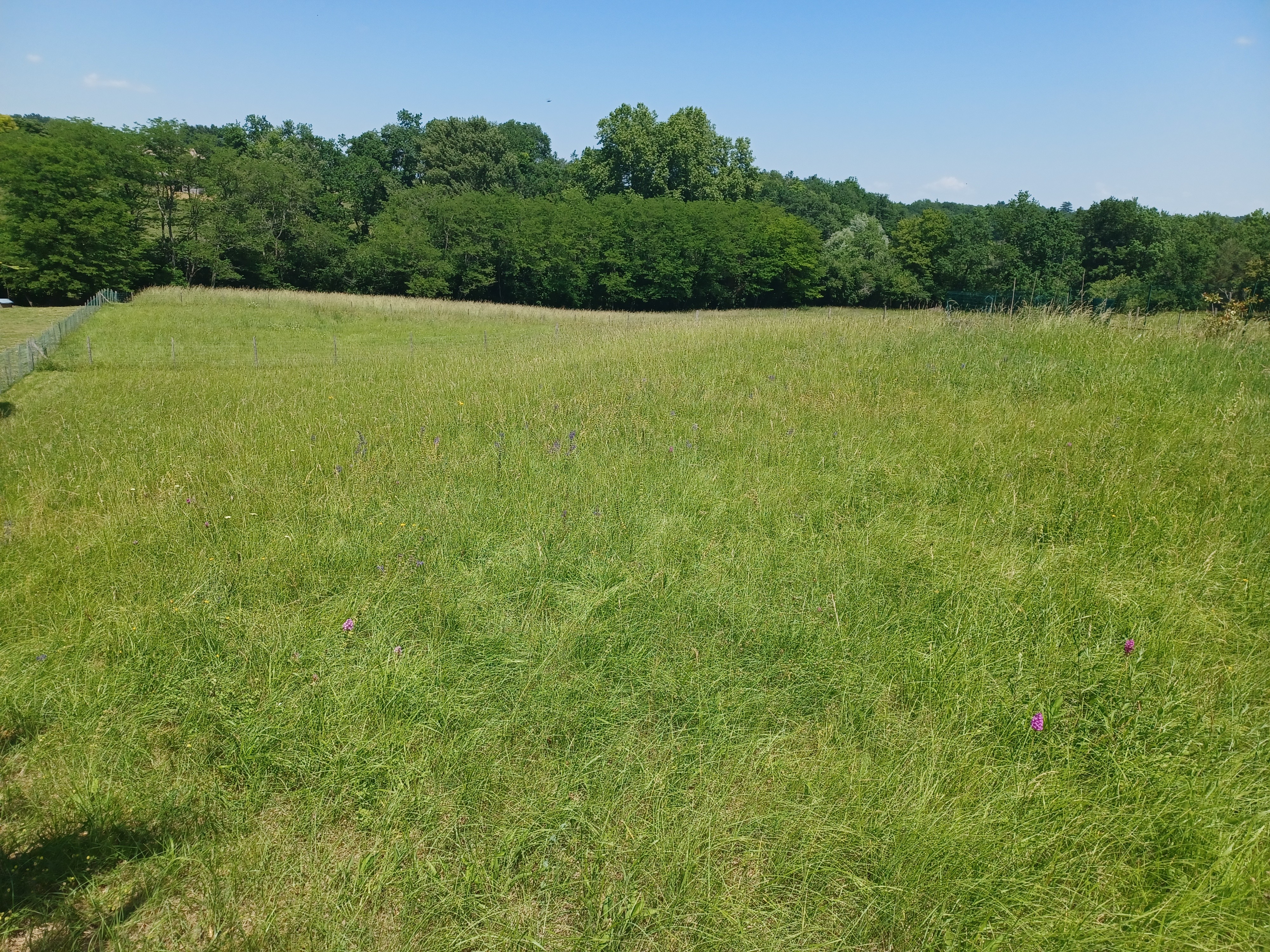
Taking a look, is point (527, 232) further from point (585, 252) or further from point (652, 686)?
point (652, 686)

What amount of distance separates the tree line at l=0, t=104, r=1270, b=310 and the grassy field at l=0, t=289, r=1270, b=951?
48.7m

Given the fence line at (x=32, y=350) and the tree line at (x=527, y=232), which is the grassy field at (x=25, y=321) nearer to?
the fence line at (x=32, y=350)

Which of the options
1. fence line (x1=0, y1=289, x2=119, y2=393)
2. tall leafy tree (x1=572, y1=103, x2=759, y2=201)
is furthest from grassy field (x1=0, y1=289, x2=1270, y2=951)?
tall leafy tree (x1=572, y1=103, x2=759, y2=201)

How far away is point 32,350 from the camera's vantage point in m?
19.6

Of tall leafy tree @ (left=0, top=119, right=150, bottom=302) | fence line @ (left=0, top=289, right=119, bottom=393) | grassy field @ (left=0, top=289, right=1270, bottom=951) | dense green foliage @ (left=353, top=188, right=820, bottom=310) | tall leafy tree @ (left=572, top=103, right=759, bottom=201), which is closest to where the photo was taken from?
grassy field @ (left=0, top=289, right=1270, bottom=951)

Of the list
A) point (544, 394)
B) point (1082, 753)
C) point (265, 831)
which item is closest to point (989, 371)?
point (544, 394)

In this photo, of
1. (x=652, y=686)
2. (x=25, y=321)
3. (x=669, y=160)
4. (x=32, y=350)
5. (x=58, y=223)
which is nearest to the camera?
(x=652, y=686)

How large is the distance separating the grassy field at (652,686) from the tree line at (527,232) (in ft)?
160

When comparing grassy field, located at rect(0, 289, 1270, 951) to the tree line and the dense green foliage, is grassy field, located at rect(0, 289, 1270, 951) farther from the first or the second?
the dense green foliage

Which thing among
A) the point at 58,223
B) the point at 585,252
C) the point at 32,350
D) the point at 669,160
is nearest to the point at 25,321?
the point at 58,223

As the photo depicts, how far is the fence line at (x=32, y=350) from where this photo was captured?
16.6 meters

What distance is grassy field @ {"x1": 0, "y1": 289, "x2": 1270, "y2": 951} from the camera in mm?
2496

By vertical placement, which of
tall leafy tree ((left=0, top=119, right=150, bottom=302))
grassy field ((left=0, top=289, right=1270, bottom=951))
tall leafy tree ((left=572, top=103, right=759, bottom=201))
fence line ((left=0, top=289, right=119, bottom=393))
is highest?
tall leafy tree ((left=572, top=103, right=759, bottom=201))

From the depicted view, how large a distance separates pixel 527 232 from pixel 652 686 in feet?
214
